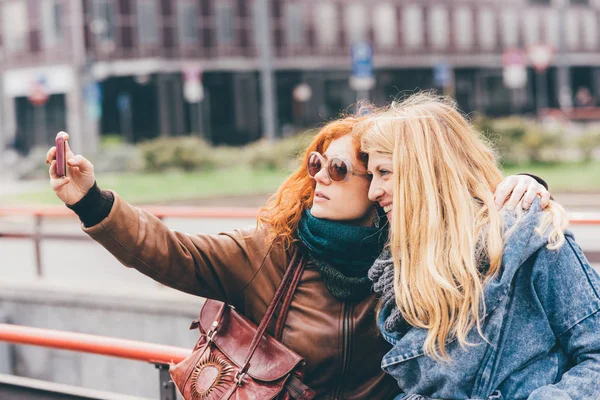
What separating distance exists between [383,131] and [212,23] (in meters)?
44.2

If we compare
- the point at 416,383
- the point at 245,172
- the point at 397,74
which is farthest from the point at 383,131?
the point at 397,74

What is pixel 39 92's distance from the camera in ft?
134

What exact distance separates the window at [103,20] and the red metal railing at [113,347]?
1547 inches

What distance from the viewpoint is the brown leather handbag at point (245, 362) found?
2613 millimetres

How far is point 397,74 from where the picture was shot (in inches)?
2104

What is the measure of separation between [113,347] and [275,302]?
91 centimetres

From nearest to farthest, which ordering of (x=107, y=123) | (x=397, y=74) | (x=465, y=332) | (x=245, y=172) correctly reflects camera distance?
(x=465, y=332) → (x=245, y=172) → (x=107, y=123) → (x=397, y=74)

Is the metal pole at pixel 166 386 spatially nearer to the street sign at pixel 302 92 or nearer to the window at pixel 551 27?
the street sign at pixel 302 92

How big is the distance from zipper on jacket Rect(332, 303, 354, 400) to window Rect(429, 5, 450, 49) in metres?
53.5

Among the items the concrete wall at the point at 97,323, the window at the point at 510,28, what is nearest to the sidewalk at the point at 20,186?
the concrete wall at the point at 97,323

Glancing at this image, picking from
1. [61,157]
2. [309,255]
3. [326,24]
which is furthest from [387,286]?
[326,24]

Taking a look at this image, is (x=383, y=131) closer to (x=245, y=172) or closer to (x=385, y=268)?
(x=385, y=268)

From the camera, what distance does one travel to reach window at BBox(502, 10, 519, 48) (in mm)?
58438

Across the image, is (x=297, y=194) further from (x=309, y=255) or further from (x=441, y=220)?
(x=441, y=220)
